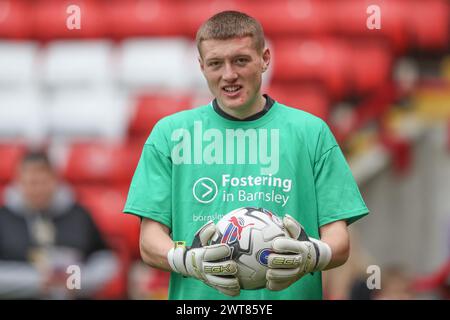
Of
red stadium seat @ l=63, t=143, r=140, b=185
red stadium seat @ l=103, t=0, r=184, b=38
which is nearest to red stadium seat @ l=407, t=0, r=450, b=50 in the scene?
red stadium seat @ l=103, t=0, r=184, b=38

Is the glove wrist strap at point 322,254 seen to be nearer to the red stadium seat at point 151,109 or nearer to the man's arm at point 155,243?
the man's arm at point 155,243

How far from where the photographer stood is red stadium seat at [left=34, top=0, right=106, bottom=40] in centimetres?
429

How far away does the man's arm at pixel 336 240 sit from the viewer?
1.75 metres

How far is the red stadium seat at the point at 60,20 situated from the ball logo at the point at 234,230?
2.74 m

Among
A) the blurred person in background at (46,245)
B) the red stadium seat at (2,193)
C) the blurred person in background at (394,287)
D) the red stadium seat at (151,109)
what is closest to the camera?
the blurred person in background at (394,287)

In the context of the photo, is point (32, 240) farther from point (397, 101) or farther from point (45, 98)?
point (397, 101)

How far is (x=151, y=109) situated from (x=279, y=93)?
0.56 m

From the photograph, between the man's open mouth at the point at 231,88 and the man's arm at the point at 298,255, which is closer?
the man's arm at the point at 298,255

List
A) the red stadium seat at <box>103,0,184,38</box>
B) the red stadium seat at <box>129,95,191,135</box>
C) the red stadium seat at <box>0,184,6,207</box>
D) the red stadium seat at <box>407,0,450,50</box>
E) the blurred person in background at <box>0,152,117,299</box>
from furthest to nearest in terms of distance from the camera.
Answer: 1. the red stadium seat at <box>103,0,184,38</box>
2. the red stadium seat at <box>407,0,450,50</box>
3. the red stadium seat at <box>129,95,191,135</box>
4. the red stadium seat at <box>0,184,6,207</box>
5. the blurred person in background at <box>0,152,117,299</box>

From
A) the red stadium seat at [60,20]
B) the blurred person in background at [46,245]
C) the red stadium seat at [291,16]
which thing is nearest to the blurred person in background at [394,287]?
the blurred person in background at [46,245]

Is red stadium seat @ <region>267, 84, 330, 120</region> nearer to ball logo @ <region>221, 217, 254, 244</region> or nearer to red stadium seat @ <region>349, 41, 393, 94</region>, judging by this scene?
red stadium seat @ <region>349, 41, 393, 94</region>

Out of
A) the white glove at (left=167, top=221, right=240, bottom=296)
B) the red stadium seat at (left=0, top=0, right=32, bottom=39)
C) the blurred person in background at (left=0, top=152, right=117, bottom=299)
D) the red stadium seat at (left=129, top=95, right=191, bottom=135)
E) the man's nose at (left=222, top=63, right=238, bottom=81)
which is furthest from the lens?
the red stadium seat at (left=0, top=0, right=32, bottom=39)
